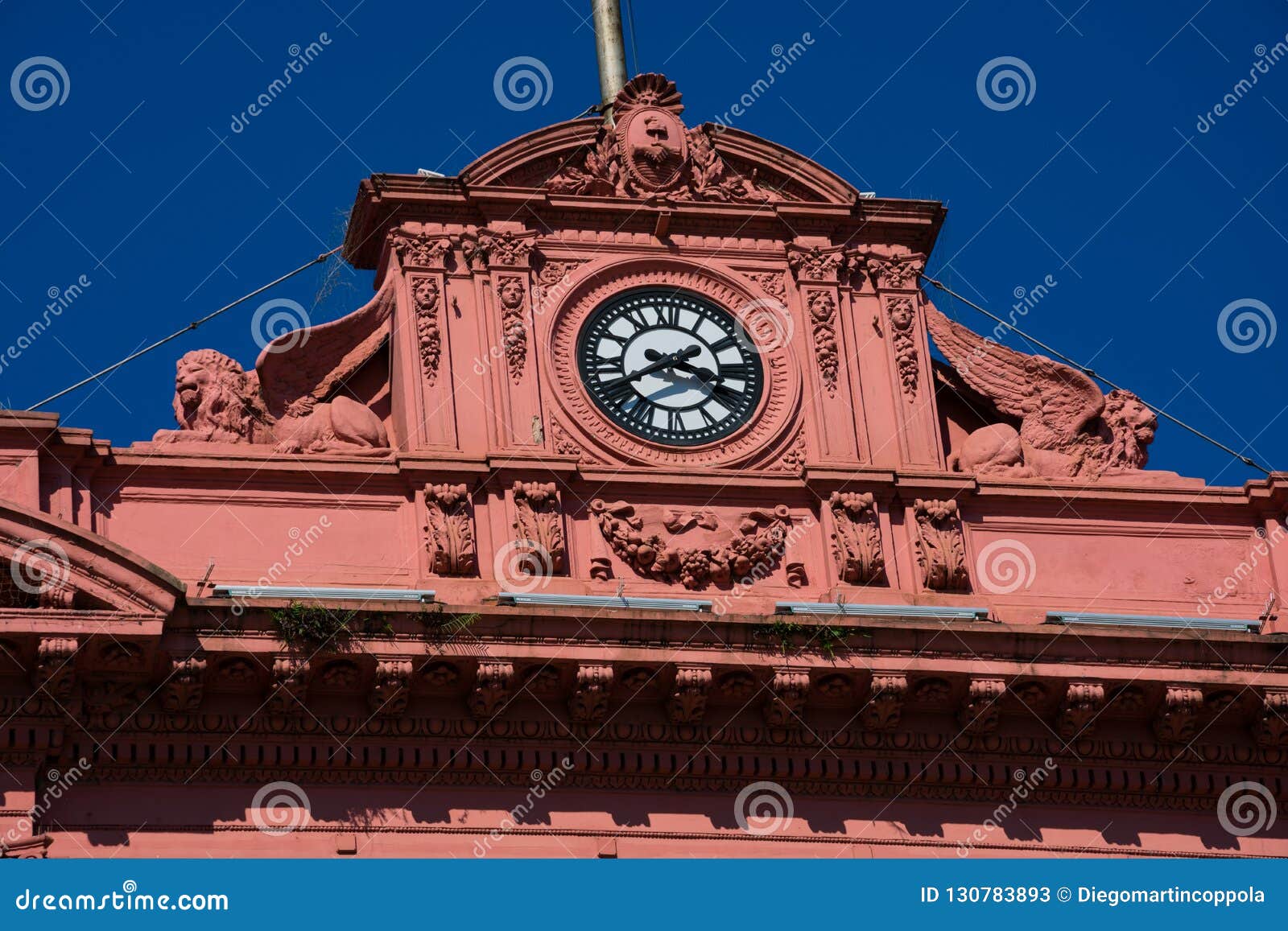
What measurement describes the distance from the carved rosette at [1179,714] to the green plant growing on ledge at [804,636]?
8.93 ft

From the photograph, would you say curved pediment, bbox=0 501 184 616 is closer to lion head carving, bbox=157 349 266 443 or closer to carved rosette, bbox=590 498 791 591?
lion head carving, bbox=157 349 266 443

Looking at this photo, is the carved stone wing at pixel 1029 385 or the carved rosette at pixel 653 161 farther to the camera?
the carved rosette at pixel 653 161

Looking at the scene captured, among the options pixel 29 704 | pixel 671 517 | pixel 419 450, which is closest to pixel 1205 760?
pixel 671 517

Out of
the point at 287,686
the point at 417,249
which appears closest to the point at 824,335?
the point at 417,249

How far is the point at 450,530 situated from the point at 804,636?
309cm

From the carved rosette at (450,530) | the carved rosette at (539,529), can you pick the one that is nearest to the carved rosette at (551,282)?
the carved rosette at (539,529)

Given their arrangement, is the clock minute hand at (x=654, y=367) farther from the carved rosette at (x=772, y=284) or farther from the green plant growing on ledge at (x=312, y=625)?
the green plant growing on ledge at (x=312, y=625)

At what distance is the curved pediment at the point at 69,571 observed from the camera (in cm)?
2867

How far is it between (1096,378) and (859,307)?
7.26ft
